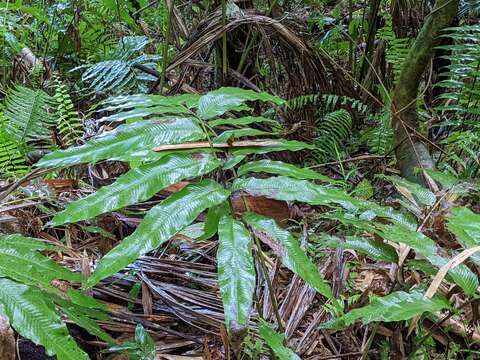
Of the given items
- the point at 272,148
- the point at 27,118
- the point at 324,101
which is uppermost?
the point at 272,148

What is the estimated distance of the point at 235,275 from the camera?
2.51 feet

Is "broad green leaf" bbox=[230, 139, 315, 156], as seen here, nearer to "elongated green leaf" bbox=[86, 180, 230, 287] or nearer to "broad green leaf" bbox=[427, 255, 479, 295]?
"elongated green leaf" bbox=[86, 180, 230, 287]

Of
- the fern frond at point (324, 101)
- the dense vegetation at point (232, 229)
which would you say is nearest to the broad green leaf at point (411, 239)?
the dense vegetation at point (232, 229)

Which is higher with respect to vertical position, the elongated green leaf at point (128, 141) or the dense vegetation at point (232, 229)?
the elongated green leaf at point (128, 141)

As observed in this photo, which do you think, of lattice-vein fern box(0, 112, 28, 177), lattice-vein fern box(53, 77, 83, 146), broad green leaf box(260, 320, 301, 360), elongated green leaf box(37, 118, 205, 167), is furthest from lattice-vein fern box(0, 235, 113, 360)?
lattice-vein fern box(53, 77, 83, 146)

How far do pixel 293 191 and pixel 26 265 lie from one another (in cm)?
48

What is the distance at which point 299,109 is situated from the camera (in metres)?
2.94

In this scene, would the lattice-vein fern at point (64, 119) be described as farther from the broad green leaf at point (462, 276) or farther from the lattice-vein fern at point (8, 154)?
the broad green leaf at point (462, 276)

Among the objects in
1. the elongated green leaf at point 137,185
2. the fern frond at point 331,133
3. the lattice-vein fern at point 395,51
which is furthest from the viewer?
the lattice-vein fern at point 395,51

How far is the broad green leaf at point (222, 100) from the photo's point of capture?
1.12m

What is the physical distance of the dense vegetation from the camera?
0.83 metres

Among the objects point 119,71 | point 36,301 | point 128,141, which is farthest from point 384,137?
point 36,301

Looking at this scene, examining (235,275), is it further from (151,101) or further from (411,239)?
(151,101)

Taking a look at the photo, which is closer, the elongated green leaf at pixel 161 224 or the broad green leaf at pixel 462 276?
the elongated green leaf at pixel 161 224
